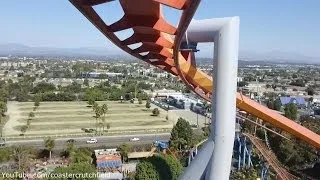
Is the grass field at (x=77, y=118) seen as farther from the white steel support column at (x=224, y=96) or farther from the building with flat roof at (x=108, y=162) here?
the white steel support column at (x=224, y=96)

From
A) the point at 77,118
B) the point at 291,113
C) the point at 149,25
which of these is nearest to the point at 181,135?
the point at 291,113

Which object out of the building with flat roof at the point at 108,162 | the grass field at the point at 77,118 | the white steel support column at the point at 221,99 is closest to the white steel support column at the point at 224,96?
the white steel support column at the point at 221,99

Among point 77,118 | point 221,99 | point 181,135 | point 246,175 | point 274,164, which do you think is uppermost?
point 221,99

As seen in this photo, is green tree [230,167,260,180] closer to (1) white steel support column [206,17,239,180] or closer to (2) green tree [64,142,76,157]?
(1) white steel support column [206,17,239,180]

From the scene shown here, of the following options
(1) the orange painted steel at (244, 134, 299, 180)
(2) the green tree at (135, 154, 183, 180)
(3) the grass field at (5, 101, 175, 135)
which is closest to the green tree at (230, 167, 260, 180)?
(1) the orange painted steel at (244, 134, 299, 180)

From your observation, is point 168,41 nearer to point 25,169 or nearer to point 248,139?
point 248,139

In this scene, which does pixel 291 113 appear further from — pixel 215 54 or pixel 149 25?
pixel 149 25
